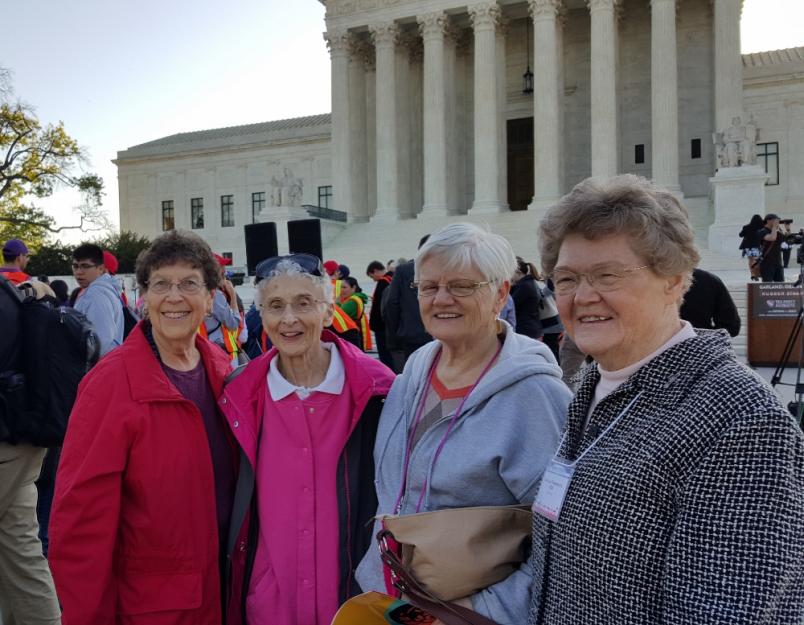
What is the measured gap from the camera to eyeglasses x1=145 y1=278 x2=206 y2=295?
9.32 feet

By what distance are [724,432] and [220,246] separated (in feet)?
155

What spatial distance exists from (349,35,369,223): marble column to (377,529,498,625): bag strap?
3275 centimetres

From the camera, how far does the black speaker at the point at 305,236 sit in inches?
165

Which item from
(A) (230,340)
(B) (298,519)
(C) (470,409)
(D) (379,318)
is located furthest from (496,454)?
(D) (379,318)

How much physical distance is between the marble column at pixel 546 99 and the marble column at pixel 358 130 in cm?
877

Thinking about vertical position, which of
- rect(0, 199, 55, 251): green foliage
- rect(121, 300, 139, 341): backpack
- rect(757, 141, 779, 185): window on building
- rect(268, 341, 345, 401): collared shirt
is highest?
rect(757, 141, 779, 185): window on building

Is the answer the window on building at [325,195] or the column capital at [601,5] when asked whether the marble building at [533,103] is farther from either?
the window on building at [325,195]

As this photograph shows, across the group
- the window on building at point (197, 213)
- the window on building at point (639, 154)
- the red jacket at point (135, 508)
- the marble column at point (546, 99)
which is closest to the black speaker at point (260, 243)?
the red jacket at point (135, 508)

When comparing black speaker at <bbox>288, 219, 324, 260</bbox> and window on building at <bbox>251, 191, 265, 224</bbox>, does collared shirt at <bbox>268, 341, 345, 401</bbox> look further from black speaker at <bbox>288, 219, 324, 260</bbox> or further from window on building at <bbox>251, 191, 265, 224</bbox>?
window on building at <bbox>251, 191, 265, 224</bbox>

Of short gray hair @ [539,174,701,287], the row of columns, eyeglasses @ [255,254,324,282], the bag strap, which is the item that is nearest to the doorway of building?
the row of columns

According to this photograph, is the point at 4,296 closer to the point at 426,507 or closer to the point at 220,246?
the point at 426,507

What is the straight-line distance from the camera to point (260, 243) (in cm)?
445

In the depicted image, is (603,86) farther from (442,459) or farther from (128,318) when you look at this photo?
(442,459)

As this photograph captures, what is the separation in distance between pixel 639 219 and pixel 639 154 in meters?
33.7
